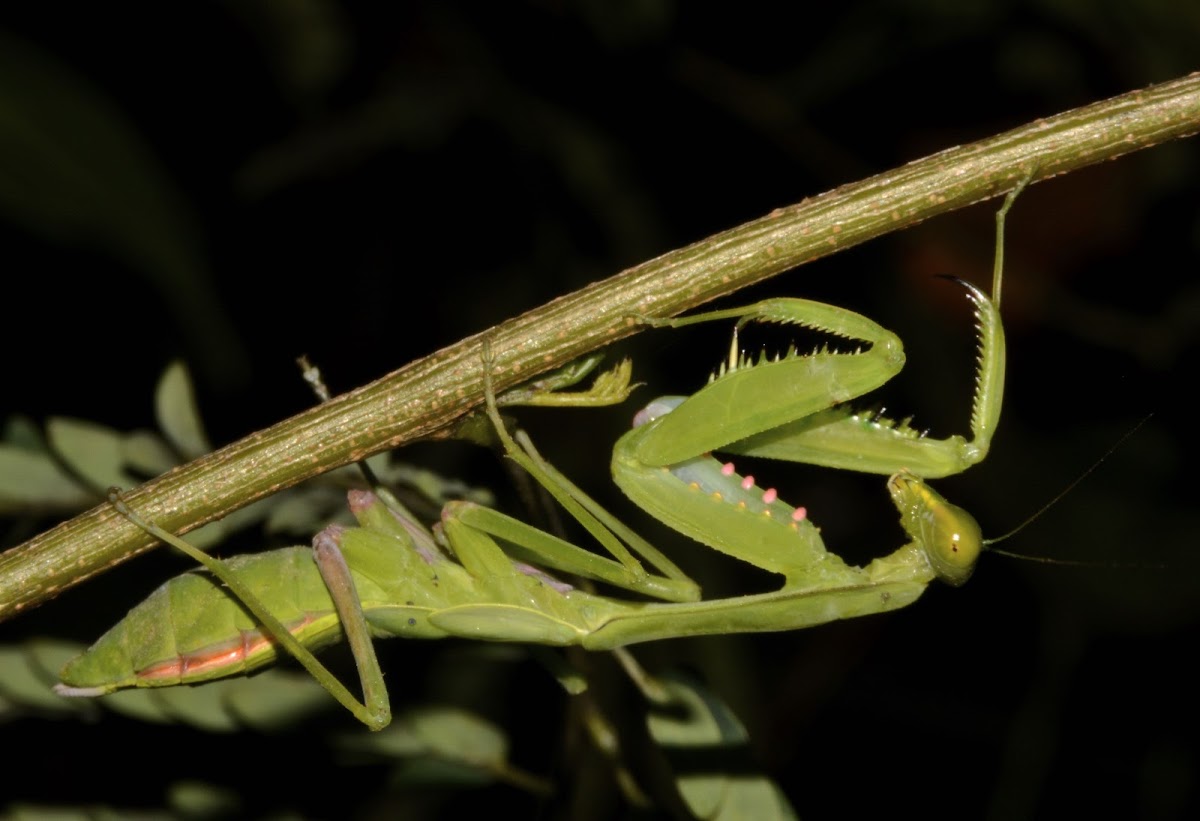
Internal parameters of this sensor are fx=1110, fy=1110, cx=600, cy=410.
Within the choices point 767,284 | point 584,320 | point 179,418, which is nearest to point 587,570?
point 584,320

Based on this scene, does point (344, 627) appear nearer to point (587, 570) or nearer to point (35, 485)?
point (587, 570)

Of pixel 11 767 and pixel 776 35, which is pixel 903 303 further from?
pixel 11 767

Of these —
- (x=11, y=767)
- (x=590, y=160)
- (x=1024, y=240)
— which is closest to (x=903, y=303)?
(x=1024, y=240)

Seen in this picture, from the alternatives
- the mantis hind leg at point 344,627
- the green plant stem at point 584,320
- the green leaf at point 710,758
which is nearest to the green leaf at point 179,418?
the mantis hind leg at point 344,627

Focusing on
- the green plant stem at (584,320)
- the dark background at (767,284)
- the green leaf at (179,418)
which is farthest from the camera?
the dark background at (767,284)

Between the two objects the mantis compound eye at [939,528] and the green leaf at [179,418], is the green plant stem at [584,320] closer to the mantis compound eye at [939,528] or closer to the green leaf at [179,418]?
the green leaf at [179,418]

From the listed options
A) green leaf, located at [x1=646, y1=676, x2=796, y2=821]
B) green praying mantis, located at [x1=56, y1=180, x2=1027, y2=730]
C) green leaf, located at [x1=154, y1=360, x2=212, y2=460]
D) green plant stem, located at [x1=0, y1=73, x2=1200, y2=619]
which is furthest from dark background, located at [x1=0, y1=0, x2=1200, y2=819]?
green plant stem, located at [x1=0, y1=73, x2=1200, y2=619]

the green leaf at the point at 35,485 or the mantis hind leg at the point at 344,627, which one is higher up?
the green leaf at the point at 35,485
